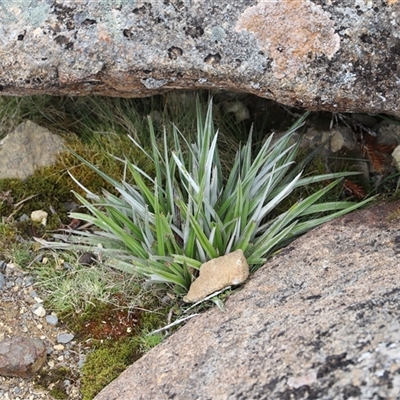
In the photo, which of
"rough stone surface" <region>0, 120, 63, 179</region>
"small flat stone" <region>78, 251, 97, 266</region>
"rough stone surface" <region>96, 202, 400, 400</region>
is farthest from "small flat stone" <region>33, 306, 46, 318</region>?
"rough stone surface" <region>0, 120, 63, 179</region>

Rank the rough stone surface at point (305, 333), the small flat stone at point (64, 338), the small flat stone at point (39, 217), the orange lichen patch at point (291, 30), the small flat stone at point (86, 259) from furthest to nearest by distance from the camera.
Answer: the small flat stone at point (39, 217)
the small flat stone at point (86, 259)
the small flat stone at point (64, 338)
the orange lichen patch at point (291, 30)
the rough stone surface at point (305, 333)

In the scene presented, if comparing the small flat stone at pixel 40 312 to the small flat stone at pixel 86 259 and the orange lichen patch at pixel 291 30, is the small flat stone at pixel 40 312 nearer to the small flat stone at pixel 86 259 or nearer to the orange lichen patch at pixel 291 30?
the small flat stone at pixel 86 259

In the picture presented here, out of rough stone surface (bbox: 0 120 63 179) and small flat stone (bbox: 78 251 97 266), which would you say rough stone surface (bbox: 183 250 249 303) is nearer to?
small flat stone (bbox: 78 251 97 266)

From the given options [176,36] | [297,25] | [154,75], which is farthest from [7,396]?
[297,25]

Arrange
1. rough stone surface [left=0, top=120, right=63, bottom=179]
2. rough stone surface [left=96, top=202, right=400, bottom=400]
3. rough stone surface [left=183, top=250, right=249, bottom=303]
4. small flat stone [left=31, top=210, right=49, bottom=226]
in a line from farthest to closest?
rough stone surface [left=0, top=120, right=63, bottom=179] → small flat stone [left=31, top=210, right=49, bottom=226] → rough stone surface [left=183, top=250, right=249, bottom=303] → rough stone surface [left=96, top=202, right=400, bottom=400]

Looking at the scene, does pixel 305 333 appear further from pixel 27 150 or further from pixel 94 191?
pixel 27 150

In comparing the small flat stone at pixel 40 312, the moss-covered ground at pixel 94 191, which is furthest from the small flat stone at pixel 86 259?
the small flat stone at pixel 40 312
